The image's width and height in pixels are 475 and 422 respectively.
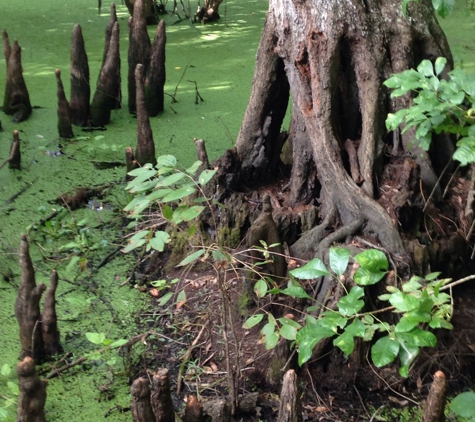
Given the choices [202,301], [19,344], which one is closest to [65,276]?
[19,344]

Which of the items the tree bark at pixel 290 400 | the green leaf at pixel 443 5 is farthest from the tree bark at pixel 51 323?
the green leaf at pixel 443 5

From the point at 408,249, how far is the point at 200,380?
84 centimetres

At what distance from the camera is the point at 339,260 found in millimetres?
1869

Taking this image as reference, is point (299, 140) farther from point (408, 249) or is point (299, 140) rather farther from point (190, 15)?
point (190, 15)

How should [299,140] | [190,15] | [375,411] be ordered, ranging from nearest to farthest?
1. [375,411]
2. [299,140]
3. [190,15]

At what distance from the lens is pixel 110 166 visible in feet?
12.3

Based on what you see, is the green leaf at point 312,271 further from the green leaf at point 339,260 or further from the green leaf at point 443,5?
the green leaf at point 443,5

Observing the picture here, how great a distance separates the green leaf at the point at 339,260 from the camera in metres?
1.86

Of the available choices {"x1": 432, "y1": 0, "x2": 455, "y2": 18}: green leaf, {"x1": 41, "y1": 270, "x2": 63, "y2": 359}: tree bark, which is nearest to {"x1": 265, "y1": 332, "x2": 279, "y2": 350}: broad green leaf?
{"x1": 41, "y1": 270, "x2": 63, "y2": 359}: tree bark

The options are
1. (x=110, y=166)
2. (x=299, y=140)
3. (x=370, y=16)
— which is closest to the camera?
(x=370, y=16)

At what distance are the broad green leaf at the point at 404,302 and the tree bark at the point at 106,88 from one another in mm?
2837

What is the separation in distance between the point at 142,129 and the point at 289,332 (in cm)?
171

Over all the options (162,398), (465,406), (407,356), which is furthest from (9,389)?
(465,406)

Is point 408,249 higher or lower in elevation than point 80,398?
higher
